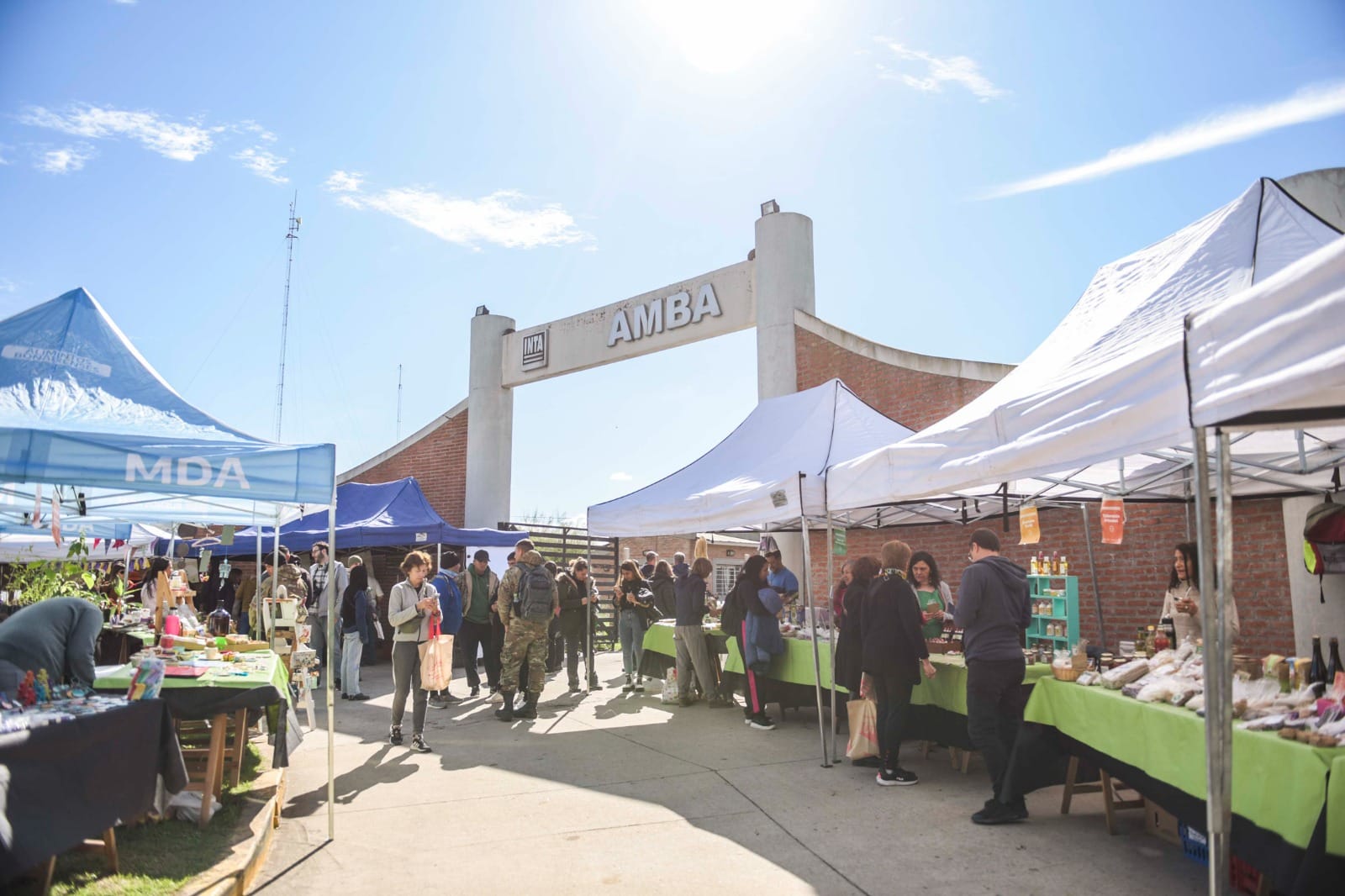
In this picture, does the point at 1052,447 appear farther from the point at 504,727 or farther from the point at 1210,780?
the point at 504,727

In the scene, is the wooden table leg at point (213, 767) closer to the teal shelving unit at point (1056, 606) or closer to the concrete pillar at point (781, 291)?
the teal shelving unit at point (1056, 606)

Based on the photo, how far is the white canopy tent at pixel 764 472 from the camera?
790 centimetres

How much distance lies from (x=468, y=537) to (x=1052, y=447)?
1221cm

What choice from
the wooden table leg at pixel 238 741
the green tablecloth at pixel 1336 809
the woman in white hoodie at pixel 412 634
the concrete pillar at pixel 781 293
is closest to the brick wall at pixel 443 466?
the concrete pillar at pixel 781 293

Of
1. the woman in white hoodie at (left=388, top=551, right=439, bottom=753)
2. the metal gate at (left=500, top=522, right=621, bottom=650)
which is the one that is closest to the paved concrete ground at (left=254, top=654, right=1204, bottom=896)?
the woman in white hoodie at (left=388, top=551, right=439, bottom=753)

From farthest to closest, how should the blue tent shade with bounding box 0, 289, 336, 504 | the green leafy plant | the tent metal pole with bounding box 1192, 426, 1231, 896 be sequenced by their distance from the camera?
the green leafy plant → the blue tent shade with bounding box 0, 289, 336, 504 → the tent metal pole with bounding box 1192, 426, 1231, 896

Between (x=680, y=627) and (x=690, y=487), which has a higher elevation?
(x=690, y=487)

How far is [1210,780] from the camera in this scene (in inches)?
121

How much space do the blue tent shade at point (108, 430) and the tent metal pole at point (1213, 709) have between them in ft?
15.6

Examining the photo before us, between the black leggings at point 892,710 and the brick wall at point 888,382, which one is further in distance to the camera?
the brick wall at point 888,382

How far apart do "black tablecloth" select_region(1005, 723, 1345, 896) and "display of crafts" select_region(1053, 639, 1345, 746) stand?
1.28ft

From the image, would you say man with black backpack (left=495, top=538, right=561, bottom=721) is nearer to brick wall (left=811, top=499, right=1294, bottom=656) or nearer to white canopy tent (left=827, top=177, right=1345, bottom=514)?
white canopy tent (left=827, top=177, right=1345, bottom=514)

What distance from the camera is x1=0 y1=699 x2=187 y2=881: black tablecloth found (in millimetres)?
3424

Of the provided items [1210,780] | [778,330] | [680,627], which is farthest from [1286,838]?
[778,330]
